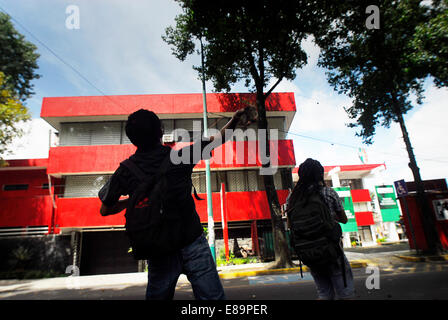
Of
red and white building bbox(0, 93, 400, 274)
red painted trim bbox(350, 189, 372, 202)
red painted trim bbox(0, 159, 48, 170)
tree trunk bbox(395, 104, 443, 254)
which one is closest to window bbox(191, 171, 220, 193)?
red and white building bbox(0, 93, 400, 274)

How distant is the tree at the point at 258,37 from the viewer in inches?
378

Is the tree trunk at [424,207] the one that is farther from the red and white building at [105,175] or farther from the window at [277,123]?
the window at [277,123]

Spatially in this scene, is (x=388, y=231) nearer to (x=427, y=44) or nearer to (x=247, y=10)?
(x=427, y=44)

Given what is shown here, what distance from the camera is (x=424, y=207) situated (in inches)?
390

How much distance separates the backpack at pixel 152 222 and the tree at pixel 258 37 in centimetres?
877

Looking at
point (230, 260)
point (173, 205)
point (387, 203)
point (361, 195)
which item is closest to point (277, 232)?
point (230, 260)

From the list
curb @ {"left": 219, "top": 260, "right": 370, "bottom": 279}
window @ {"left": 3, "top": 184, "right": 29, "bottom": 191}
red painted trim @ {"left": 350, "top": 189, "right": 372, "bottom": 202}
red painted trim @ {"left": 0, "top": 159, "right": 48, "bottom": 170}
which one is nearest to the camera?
curb @ {"left": 219, "top": 260, "right": 370, "bottom": 279}

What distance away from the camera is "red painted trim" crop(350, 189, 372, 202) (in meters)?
24.3

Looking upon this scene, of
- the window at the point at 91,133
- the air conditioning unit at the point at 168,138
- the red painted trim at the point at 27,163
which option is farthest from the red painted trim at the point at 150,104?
the red painted trim at the point at 27,163

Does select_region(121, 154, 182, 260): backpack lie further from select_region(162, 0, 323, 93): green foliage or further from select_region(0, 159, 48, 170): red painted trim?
select_region(0, 159, 48, 170): red painted trim

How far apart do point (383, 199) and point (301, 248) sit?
2754cm

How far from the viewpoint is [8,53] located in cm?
1858

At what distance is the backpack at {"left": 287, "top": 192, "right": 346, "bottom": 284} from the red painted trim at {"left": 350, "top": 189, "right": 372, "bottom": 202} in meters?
25.2
